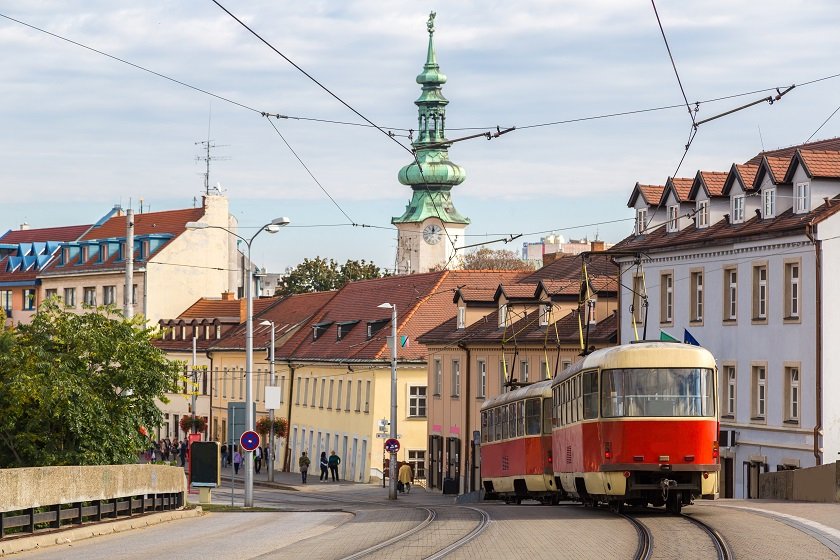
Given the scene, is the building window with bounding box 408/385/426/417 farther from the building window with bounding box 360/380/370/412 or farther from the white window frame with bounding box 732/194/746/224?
the white window frame with bounding box 732/194/746/224

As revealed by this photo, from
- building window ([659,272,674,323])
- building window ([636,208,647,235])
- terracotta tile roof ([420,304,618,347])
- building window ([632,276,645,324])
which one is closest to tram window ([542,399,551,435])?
building window ([659,272,674,323])

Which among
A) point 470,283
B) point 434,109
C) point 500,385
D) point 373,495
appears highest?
point 434,109

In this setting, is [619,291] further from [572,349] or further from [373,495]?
[373,495]

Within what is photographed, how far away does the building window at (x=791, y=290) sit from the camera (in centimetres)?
4626

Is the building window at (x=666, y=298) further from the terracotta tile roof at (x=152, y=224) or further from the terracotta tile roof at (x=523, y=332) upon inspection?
the terracotta tile roof at (x=152, y=224)

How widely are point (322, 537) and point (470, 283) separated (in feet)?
189

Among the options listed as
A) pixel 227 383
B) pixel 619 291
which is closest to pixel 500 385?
pixel 619 291

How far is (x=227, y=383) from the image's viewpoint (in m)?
103

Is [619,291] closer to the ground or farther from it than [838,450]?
farther from it

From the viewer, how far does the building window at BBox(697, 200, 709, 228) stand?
173 ft

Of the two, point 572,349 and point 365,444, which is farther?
point 365,444

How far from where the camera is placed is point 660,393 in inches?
1121

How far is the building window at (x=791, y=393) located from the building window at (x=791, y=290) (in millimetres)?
1550

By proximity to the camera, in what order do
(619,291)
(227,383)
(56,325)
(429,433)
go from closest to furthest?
(56,325), (619,291), (429,433), (227,383)
